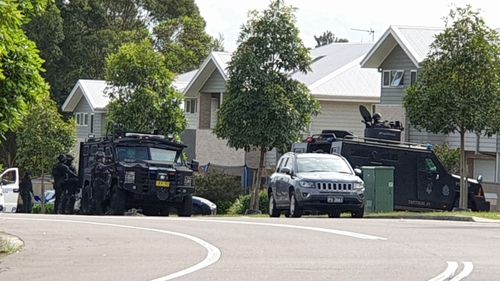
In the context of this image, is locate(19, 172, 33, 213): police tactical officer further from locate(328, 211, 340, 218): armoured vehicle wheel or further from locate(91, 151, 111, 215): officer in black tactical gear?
locate(328, 211, 340, 218): armoured vehicle wheel

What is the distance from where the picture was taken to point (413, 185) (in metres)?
34.4

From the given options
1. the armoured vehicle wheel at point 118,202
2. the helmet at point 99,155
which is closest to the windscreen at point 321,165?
the armoured vehicle wheel at point 118,202

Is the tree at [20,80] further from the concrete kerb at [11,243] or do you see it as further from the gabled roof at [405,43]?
the gabled roof at [405,43]

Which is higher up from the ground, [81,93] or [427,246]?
[81,93]

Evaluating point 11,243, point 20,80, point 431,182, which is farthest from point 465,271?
point 431,182

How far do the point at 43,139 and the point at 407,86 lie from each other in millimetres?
17357

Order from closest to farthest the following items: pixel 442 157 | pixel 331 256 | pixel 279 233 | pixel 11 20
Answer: pixel 11 20 < pixel 331 256 < pixel 279 233 < pixel 442 157

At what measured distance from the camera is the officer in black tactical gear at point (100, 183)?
112 ft

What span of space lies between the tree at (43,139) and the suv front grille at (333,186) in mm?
28600

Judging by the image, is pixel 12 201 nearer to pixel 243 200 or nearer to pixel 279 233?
pixel 243 200

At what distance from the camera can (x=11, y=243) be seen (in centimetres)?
1830

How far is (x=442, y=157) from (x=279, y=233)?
23904 millimetres

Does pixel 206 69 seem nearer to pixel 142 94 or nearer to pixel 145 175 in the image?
pixel 142 94

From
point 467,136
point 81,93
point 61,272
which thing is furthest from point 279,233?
point 81,93
